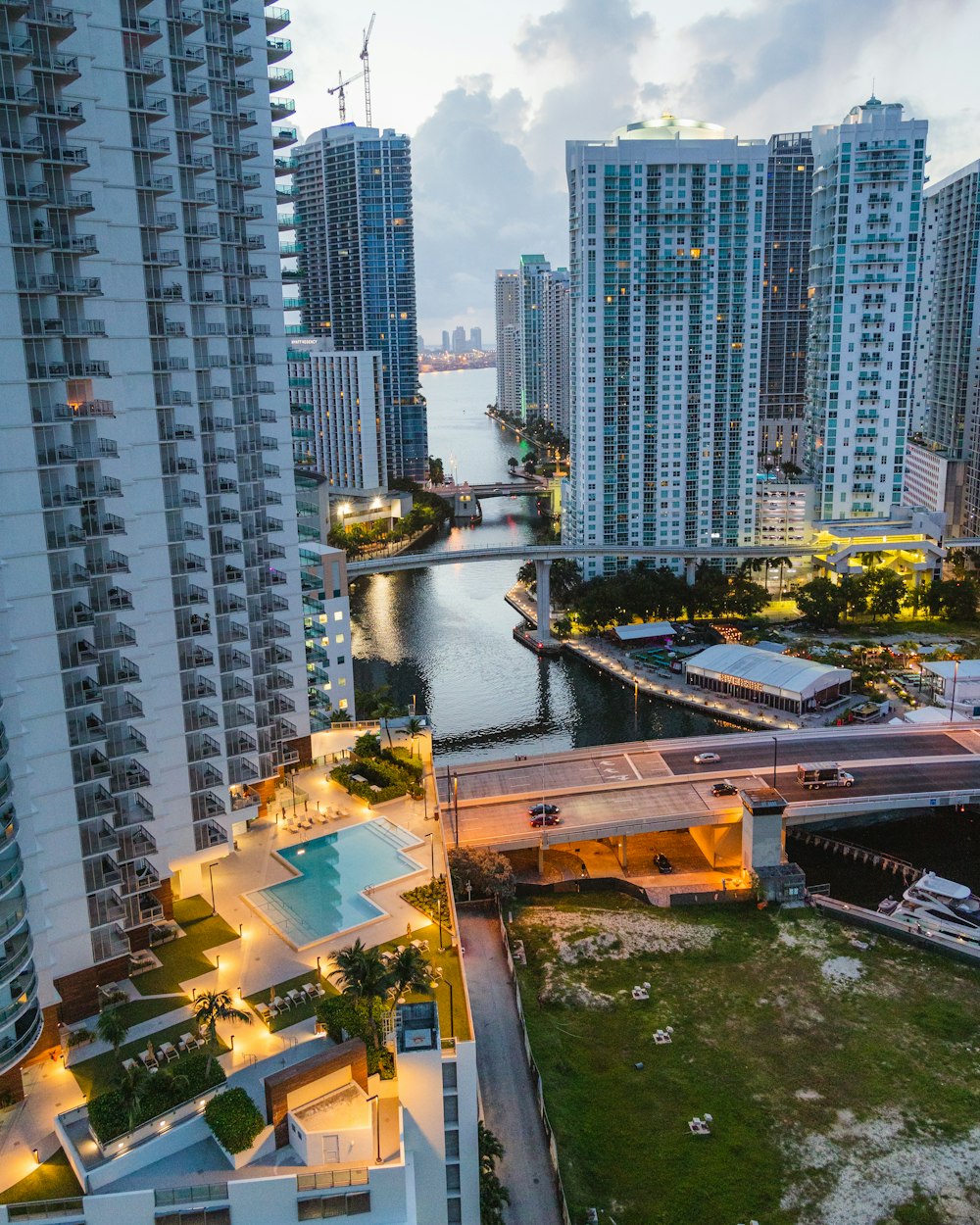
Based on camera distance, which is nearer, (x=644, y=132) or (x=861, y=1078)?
(x=861, y=1078)

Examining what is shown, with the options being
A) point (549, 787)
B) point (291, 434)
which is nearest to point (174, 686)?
point (291, 434)

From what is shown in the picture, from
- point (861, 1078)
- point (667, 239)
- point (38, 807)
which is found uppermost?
point (667, 239)

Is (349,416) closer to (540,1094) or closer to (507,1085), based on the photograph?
(507,1085)

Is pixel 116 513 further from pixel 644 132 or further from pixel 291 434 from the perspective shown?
pixel 644 132

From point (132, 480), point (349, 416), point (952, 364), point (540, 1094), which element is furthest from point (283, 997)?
point (952, 364)

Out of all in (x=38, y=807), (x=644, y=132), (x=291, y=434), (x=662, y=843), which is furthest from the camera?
(x=644, y=132)

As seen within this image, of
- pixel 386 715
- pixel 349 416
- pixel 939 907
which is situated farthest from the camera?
pixel 349 416
